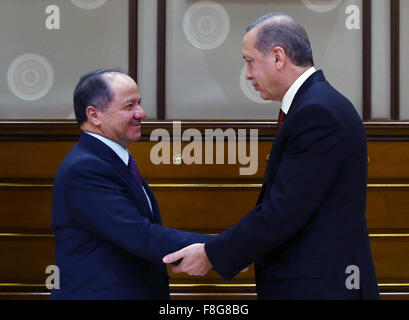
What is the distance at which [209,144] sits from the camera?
4.38 meters

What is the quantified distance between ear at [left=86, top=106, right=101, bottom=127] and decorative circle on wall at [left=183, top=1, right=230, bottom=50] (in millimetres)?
2508

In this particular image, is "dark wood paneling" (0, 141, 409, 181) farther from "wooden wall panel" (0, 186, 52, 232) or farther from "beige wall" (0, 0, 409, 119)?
"beige wall" (0, 0, 409, 119)

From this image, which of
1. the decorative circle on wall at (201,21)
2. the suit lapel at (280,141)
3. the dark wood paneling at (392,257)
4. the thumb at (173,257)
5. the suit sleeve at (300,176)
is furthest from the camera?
the decorative circle on wall at (201,21)

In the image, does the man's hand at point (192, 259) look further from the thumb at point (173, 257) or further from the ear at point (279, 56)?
the ear at point (279, 56)

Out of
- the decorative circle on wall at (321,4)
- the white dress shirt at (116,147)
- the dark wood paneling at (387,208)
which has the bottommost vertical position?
the dark wood paneling at (387,208)

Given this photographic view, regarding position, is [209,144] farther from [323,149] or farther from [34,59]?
[323,149]

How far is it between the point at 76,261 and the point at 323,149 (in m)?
0.90

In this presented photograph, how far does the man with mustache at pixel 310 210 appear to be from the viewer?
189cm

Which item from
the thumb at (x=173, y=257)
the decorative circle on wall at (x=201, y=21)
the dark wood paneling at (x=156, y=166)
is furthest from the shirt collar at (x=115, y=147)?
the decorative circle on wall at (x=201, y=21)

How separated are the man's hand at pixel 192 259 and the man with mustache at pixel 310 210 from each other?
0.16 m

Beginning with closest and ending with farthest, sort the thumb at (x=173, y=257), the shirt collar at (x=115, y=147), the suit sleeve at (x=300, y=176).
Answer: the suit sleeve at (x=300, y=176)
the thumb at (x=173, y=257)
the shirt collar at (x=115, y=147)

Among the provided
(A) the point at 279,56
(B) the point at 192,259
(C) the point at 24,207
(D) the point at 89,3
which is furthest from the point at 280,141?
(D) the point at 89,3

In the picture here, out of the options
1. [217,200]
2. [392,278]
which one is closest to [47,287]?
[217,200]

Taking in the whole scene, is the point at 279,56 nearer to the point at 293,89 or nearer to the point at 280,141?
the point at 293,89
